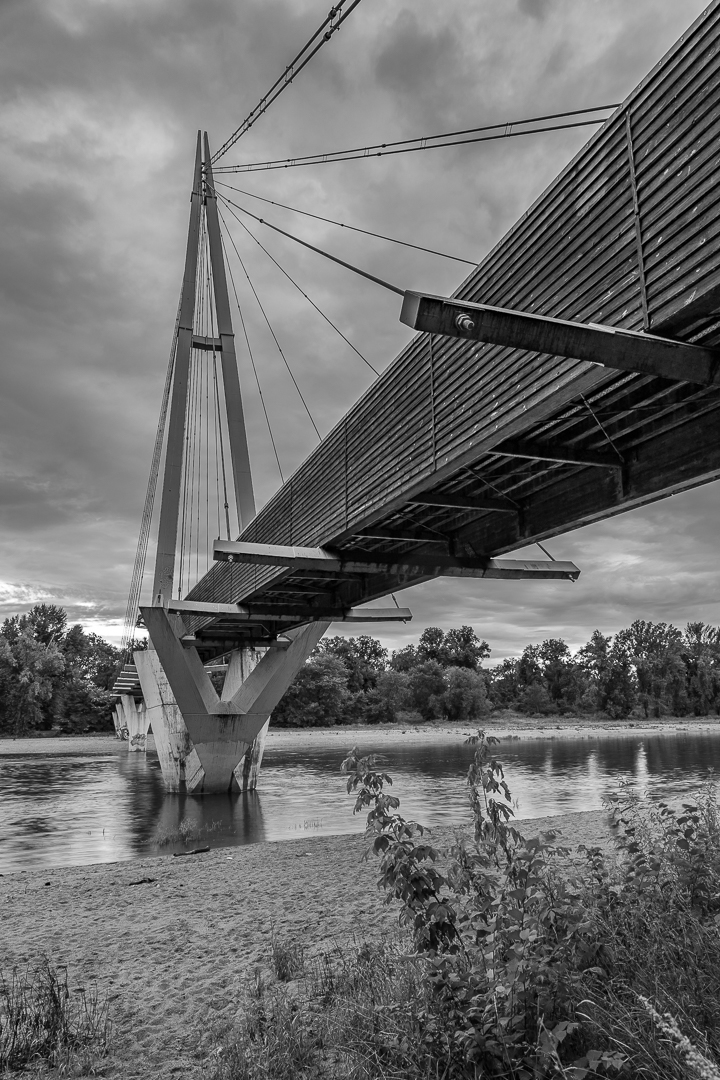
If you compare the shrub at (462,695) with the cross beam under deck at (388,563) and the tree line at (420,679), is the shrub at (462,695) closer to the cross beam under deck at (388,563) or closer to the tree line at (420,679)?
the tree line at (420,679)

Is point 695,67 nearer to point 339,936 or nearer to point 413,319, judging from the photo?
point 413,319

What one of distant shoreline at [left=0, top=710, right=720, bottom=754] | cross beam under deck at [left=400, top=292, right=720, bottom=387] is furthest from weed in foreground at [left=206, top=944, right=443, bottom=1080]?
distant shoreline at [left=0, top=710, right=720, bottom=754]

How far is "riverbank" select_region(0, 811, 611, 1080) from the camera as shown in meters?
4.94

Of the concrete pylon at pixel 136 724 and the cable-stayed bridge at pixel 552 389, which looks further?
the concrete pylon at pixel 136 724

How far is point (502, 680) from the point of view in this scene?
10762 cm

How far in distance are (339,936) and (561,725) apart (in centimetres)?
8492

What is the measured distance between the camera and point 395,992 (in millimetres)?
4395

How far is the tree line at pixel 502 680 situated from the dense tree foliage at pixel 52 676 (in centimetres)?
2164

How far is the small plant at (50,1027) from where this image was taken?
4234 mm

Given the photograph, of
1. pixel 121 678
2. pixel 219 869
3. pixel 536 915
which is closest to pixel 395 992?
pixel 536 915

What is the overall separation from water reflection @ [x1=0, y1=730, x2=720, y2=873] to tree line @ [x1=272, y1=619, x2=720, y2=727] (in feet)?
144

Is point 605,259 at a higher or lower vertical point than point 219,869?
higher

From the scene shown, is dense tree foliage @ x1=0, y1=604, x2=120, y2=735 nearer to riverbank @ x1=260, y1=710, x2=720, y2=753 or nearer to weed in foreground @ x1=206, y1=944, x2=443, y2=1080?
riverbank @ x1=260, y1=710, x2=720, y2=753

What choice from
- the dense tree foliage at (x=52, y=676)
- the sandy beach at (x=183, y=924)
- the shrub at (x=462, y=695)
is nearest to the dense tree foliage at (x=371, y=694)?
the shrub at (x=462, y=695)
